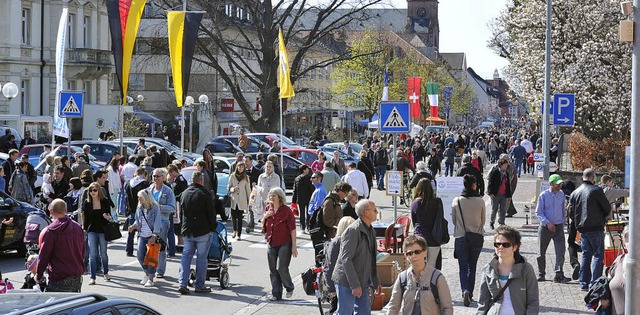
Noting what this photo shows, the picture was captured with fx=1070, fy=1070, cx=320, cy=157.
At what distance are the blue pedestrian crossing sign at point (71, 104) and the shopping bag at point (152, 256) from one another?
8966 millimetres

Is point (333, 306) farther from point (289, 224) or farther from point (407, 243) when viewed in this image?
point (407, 243)

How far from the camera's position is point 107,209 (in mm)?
15367

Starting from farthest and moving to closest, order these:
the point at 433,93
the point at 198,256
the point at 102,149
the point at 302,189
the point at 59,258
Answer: the point at 433,93 → the point at 102,149 → the point at 302,189 → the point at 198,256 → the point at 59,258

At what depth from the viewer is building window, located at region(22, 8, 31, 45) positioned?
51.4m

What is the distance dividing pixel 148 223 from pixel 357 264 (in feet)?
18.8

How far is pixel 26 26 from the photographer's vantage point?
51469mm

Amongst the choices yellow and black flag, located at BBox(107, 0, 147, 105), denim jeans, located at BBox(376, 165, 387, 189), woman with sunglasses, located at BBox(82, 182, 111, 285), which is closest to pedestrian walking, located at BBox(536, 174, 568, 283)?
woman with sunglasses, located at BBox(82, 182, 111, 285)

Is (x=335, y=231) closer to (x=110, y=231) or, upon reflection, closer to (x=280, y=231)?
(x=280, y=231)

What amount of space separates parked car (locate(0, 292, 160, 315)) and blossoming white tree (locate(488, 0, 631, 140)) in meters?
32.0

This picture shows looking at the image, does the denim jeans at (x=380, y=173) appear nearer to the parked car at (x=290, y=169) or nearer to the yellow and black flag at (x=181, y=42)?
the parked car at (x=290, y=169)

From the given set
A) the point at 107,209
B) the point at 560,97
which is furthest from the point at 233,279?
the point at 560,97

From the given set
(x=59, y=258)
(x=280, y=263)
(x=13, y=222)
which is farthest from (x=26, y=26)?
(x=59, y=258)

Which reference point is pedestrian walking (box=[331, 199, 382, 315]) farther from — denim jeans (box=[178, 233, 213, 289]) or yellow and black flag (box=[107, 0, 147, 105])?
yellow and black flag (box=[107, 0, 147, 105])

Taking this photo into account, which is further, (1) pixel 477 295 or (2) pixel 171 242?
(2) pixel 171 242
